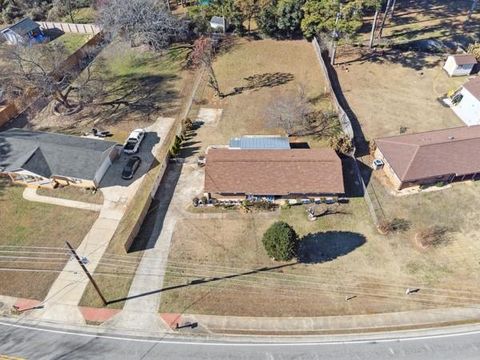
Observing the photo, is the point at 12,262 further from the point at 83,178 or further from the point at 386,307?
the point at 386,307

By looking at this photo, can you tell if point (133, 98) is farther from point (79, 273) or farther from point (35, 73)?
point (79, 273)

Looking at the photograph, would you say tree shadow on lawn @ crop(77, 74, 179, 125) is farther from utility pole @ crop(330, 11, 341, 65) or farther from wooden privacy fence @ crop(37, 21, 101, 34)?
utility pole @ crop(330, 11, 341, 65)

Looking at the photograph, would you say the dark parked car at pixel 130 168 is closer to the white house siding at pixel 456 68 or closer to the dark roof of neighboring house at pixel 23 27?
the dark roof of neighboring house at pixel 23 27

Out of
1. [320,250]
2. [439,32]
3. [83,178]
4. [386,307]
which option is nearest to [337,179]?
[320,250]

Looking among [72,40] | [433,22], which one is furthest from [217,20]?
[433,22]

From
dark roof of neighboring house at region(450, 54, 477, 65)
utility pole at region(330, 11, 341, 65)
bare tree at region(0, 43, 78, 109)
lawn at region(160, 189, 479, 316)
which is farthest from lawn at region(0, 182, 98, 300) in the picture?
dark roof of neighboring house at region(450, 54, 477, 65)
